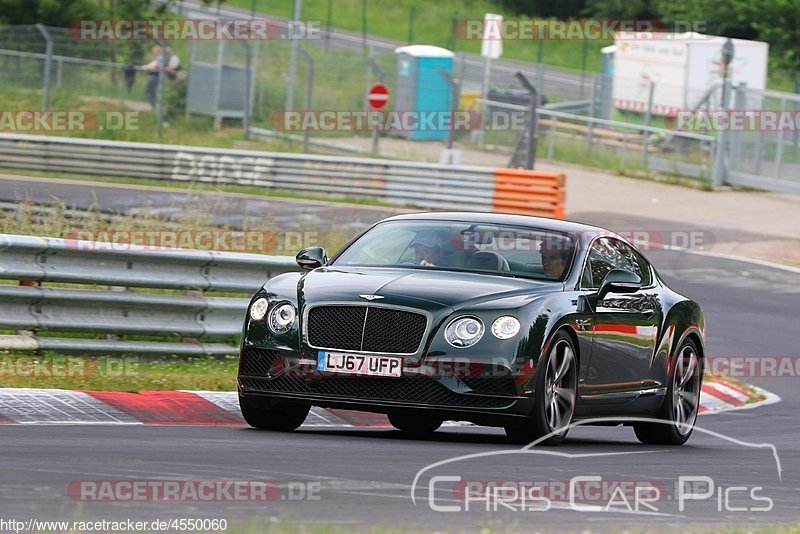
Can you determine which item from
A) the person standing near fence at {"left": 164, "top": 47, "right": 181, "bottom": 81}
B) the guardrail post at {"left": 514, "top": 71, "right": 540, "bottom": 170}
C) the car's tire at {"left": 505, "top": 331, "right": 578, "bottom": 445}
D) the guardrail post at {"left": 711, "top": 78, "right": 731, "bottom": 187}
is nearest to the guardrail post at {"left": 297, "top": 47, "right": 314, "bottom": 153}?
the person standing near fence at {"left": 164, "top": 47, "right": 181, "bottom": 81}

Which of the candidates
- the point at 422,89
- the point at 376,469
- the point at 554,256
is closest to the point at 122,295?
the point at 554,256

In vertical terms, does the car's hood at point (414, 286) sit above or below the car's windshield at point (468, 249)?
below

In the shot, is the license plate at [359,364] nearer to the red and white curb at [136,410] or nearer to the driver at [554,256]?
the red and white curb at [136,410]

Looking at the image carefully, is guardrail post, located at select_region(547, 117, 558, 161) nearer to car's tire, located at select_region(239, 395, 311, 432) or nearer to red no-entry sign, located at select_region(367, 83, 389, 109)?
red no-entry sign, located at select_region(367, 83, 389, 109)

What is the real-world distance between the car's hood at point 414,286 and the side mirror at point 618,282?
0.43m

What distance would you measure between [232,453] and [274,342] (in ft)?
4.99

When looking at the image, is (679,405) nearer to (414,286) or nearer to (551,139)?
(414,286)

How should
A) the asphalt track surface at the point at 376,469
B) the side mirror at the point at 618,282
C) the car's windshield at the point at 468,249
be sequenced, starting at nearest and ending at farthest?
the asphalt track surface at the point at 376,469 < the car's windshield at the point at 468,249 < the side mirror at the point at 618,282

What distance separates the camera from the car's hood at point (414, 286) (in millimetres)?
9109

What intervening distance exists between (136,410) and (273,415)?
2.88 ft

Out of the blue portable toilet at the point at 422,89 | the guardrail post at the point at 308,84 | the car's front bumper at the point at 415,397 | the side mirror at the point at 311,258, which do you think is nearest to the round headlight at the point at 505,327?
the car's front bumper at the point at 415,397

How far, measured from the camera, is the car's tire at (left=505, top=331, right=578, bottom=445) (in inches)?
359

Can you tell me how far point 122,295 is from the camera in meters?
11.8

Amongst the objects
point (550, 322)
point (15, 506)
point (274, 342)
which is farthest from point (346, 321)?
point (15, 506)
